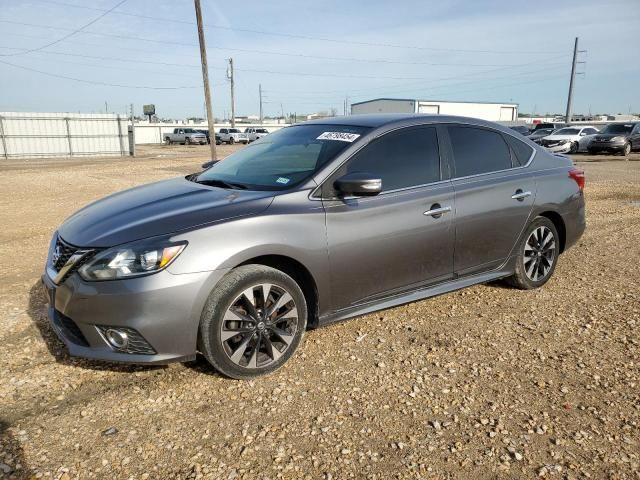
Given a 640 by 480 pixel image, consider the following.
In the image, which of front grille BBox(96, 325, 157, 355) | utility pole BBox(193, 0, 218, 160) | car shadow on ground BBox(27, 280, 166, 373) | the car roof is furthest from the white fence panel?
front grille BBox(96, 325, 157, 355)

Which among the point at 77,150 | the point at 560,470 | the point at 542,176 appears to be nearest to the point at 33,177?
the point at 77,150

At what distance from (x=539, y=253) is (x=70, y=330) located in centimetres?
402

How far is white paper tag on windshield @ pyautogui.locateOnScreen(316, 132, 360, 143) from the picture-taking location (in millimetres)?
3750

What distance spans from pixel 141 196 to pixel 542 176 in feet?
11.7

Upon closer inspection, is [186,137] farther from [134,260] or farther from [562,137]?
[134,260]

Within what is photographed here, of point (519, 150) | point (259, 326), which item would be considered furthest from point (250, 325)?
point (519, 150)

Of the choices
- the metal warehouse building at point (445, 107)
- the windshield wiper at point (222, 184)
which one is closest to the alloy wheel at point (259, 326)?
the windshield wiper at point (222, 184)

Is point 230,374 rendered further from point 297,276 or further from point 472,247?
point 472,247

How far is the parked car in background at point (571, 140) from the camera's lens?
24.7 metres

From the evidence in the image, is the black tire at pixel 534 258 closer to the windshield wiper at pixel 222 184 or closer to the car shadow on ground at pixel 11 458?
the windshield wiper at pixel 222 184

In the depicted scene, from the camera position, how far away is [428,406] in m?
2.92

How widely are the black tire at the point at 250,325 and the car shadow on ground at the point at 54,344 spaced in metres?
0.58

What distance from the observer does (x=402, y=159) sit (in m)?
3.89

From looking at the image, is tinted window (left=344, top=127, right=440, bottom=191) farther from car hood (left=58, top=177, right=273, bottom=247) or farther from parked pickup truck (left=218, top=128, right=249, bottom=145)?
parked pickup truck (left=218, top=128, right=249, bottom=145)
